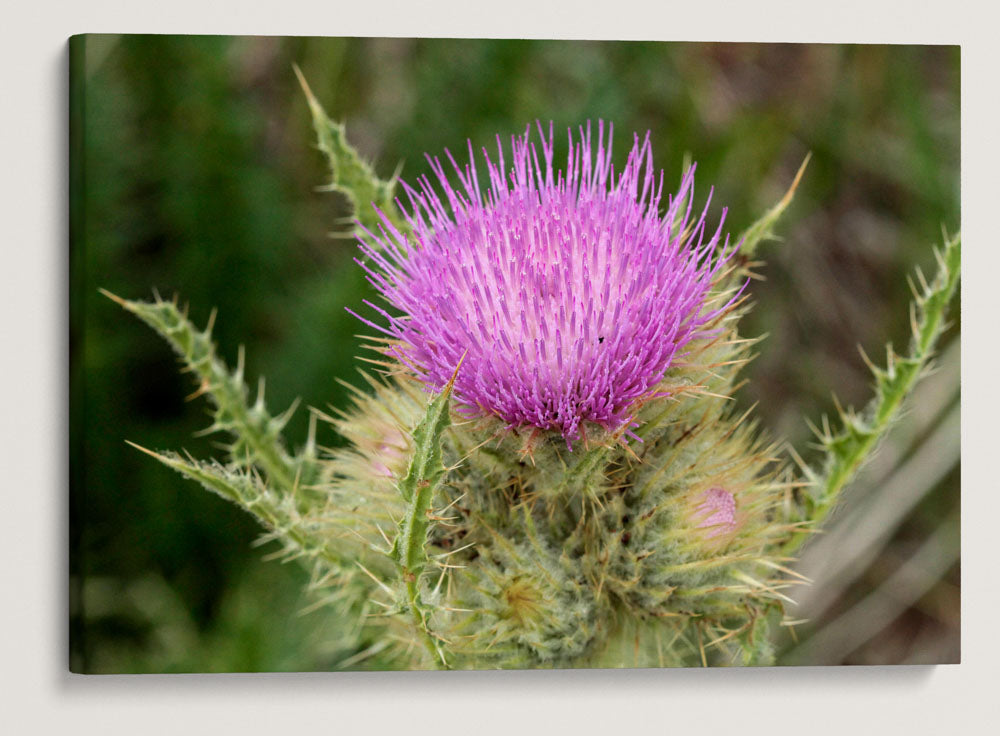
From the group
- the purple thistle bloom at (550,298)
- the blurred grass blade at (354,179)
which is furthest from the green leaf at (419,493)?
the blurred grass blade at (354,179)

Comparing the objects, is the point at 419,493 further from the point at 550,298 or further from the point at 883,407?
the point at 883,407

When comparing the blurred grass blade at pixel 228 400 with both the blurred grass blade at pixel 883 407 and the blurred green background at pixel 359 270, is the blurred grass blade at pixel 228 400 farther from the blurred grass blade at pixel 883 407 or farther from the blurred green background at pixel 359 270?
the blurred grass blade at pixel 883 407

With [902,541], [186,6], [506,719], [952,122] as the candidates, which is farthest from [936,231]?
[186,6]

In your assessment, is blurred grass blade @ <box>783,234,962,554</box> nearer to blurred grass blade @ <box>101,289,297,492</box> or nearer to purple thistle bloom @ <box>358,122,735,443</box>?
purple thistle bloom @ <box>358,122,735,443</box>

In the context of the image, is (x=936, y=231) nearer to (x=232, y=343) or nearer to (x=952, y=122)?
(x=952, y=122)

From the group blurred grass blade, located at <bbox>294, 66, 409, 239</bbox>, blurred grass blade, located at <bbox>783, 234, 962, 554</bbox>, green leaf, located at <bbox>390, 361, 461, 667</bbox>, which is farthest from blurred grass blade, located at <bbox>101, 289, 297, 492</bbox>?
blurred grass blade, located at <bbox>783, 234, 962, 554</bbox>

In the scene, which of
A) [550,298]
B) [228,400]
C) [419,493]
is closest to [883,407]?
[550,298]
